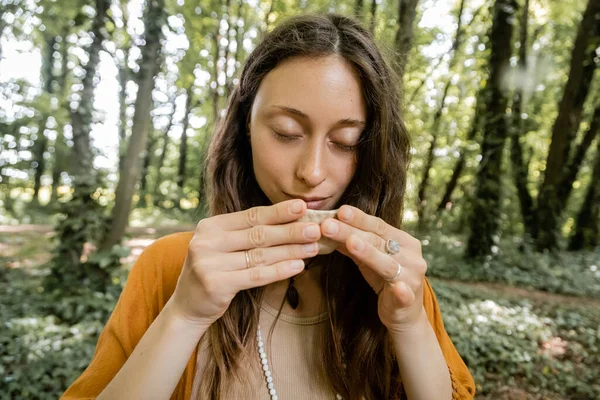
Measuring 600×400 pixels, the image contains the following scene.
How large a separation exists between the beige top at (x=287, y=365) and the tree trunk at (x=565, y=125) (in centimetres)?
1137

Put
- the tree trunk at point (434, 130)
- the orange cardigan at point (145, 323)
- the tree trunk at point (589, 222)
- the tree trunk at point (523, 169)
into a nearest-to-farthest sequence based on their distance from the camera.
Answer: the orange cardigan at point (145, 323), the tree trunk at point (523, 169), the tree trunk at point (589, 222), the tree trunk at point (434, 130)

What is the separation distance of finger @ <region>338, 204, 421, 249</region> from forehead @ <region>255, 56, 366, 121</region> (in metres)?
0.35

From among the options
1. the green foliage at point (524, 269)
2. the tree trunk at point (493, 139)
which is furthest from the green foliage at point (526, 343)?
the tree trunk at point (493, 139)

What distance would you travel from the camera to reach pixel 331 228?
1.17m

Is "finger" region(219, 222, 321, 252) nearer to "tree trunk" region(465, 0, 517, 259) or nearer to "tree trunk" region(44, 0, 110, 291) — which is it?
"tree trunk" region(44, 0, 110, 291)

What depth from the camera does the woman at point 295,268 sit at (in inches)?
45.4

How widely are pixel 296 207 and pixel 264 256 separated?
186 millimetres

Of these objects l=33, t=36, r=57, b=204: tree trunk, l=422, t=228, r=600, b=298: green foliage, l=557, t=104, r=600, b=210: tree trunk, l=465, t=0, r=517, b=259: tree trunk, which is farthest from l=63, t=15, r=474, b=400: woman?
l=33, t=36, r=57, b=204: tree trunk

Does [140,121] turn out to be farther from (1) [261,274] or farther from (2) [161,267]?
(1) [261,274]

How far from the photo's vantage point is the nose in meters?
1.31

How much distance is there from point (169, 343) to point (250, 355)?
43 centimetres

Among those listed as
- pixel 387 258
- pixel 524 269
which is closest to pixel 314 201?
pixel 387 258

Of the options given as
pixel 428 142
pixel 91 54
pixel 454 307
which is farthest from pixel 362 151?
pixel 428 142

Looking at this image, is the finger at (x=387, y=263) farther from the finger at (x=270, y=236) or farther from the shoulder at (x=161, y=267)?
the shoulder at (x=161, y=267)
